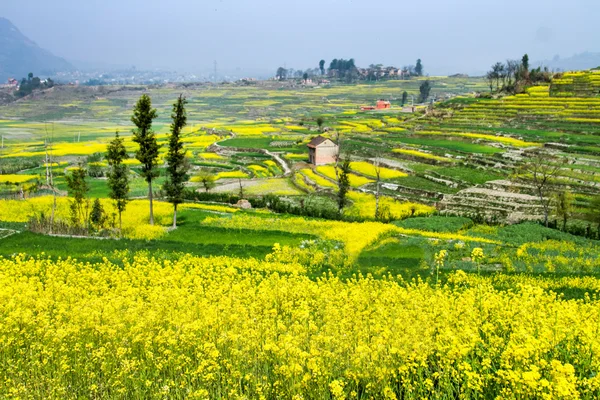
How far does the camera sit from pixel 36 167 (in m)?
57.8

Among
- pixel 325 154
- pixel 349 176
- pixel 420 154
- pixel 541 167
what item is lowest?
pixel 349 176

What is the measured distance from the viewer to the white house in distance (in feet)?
179

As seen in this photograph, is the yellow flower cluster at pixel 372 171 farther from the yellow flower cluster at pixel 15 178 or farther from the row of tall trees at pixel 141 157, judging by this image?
the yellow flower cluster at pixel 15 178

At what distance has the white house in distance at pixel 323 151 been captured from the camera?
54656 mm

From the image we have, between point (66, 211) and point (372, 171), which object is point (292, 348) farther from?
point (372, 171)

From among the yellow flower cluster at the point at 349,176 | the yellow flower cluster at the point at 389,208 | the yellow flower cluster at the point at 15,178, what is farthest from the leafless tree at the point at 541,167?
the yellow flower cluster at the point at 15,178

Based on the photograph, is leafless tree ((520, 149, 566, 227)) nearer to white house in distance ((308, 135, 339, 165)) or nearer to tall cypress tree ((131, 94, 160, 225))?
white house in distance ((308, 135, 339, 165))

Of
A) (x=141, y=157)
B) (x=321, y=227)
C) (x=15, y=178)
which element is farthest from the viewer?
(x=15, y=178)

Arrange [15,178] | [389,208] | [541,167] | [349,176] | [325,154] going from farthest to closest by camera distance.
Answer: [325,154] → [15,178] → [349,176] → [541,167] → [389,208]

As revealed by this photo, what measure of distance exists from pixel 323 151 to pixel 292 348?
4825 cm

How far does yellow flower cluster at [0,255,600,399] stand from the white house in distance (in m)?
43.7

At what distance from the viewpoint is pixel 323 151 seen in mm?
54969

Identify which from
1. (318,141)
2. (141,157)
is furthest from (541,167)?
(141,157)

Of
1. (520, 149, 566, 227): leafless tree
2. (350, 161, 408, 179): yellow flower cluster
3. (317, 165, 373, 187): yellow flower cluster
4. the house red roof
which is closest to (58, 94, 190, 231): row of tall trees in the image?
(317, 165, 373, 187): yellow flower cluster
